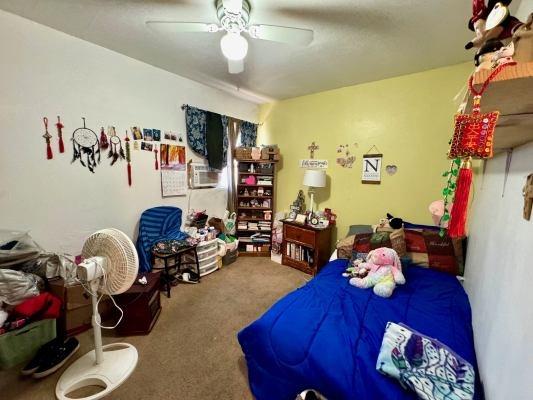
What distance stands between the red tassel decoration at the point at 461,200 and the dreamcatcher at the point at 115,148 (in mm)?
2714

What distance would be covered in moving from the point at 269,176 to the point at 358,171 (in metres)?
1.28

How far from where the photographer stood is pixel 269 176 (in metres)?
3.54

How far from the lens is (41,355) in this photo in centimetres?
153

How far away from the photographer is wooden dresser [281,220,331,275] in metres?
2.94

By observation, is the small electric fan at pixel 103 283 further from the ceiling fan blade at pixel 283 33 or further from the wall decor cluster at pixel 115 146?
the ceiling fan blade at pixel 283 33

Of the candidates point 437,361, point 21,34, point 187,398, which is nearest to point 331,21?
point 437,361

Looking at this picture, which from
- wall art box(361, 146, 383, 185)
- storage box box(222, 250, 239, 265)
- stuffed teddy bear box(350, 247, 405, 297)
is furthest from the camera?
storage box box(222, 250, 239, 265)

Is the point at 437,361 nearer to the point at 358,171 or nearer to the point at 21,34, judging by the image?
the point at 358,171

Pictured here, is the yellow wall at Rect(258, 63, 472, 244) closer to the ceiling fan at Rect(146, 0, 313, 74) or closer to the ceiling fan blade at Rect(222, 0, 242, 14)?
the ceiling fan at Rect(146, 0, 313, 74)

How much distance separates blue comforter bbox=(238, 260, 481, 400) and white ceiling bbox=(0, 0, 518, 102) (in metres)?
1.93

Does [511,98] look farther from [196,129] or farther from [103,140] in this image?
[196,129]

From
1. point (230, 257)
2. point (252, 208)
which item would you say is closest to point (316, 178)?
point (252, 208)

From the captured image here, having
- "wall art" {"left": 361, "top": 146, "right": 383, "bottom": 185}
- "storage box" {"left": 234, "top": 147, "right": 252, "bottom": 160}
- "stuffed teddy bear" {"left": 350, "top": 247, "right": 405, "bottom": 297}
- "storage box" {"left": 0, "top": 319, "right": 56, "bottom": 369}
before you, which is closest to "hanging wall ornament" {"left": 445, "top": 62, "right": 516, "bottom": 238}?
"stuffed teddy bear" {"left": 350, "top": 247, "right": 405, "bottom": 297}

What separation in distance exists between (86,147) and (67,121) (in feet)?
0.80
